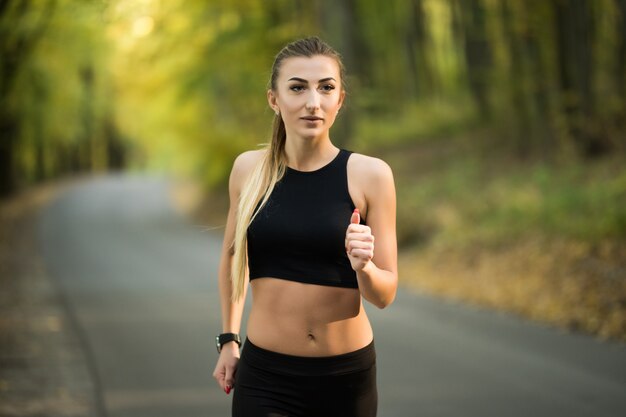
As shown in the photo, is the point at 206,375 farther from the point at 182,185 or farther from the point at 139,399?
the point at 182,185

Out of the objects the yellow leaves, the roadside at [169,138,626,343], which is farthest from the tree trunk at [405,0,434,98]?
the yellow leaves

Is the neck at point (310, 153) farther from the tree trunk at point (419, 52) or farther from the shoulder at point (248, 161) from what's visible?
the tree trunk at point (419, 52)

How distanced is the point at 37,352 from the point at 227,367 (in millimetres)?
A: 7275

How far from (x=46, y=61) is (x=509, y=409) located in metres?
26.6

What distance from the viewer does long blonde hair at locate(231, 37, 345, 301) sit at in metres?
3.09

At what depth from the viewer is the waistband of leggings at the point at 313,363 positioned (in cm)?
302

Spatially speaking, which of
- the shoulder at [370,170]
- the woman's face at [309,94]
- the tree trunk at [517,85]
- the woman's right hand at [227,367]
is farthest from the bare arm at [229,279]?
the tree trunk at [517,85]

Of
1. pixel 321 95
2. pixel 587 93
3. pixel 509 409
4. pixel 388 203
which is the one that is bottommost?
pixel 509 409

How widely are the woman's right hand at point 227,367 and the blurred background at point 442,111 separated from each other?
16.5 feet

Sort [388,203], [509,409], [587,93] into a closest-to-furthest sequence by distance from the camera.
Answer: [388,203], [509,409], [587,93]

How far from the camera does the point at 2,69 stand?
79.7 feet

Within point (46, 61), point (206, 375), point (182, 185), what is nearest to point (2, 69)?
point (46, 61)

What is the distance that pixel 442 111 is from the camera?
3180 cm

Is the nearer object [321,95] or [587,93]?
[321,95]
